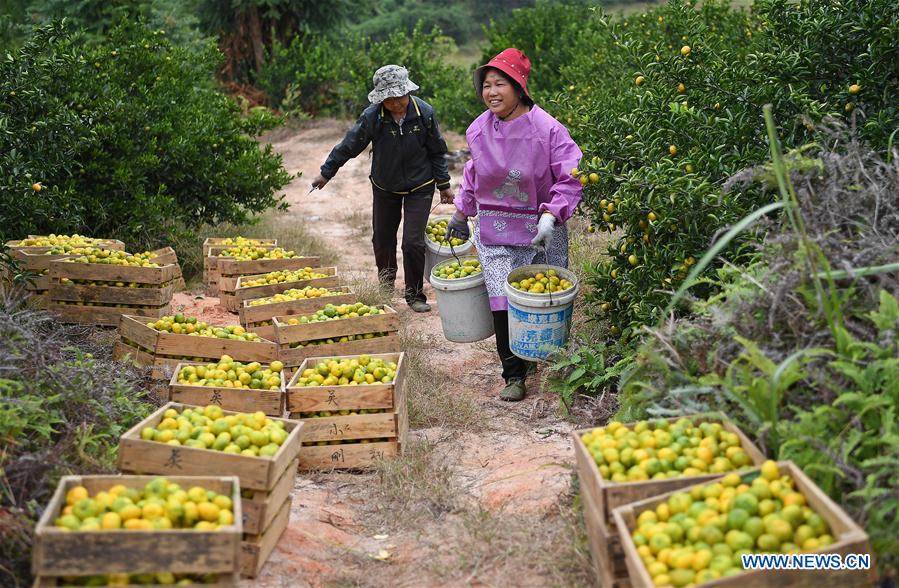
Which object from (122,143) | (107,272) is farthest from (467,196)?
(122,143)

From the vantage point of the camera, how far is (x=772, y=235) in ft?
14.4

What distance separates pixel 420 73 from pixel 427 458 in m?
13.5

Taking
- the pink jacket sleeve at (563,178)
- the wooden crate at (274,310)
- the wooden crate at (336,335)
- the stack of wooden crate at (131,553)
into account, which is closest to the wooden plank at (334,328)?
the wooden crate at (336,335)

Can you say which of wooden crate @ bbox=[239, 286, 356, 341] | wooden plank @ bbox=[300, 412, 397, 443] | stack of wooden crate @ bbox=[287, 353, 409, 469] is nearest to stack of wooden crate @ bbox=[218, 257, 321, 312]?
wooden crate @ bbox=[239, 286, 356, 341]

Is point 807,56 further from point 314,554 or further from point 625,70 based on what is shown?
point 625,70

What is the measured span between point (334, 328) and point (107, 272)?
1802mm

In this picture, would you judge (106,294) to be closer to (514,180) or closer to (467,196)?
(467,196)

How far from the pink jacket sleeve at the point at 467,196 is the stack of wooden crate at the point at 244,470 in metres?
2.81

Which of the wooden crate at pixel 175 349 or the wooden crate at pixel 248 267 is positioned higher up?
the wooden crate at pixel 175 349

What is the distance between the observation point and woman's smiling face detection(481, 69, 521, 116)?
5895 millimetres

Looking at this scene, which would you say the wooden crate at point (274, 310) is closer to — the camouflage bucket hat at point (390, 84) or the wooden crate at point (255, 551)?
the camouflage bucket hat at point (390, 84)

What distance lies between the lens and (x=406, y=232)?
860 cm

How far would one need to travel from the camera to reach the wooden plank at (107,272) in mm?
6723

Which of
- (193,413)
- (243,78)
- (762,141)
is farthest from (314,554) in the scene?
(243,78)
